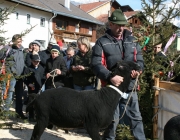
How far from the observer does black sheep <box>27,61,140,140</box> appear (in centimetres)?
434

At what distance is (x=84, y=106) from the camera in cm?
440

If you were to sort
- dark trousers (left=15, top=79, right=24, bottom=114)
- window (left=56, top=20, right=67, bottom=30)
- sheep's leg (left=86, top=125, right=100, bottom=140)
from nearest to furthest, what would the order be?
sheep's leg (left=86, top=125, right=100, bottom=140)
dark trousers (left=15, top=79, right=24, bottom=114)
window (left=56, top=20, right=67, bottom=30)

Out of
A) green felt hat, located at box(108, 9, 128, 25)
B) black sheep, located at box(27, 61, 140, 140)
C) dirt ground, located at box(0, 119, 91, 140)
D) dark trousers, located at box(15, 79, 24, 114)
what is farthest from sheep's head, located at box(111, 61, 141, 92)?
dark trousers, located at box(15, 79, 24, 114)

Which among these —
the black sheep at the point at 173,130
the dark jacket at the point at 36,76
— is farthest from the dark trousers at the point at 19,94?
the black sheep at the point at 173,130

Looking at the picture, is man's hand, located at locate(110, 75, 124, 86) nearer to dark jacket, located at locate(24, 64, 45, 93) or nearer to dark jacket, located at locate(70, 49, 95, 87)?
dark jacket, located at locate(70, 49, 95, 87)

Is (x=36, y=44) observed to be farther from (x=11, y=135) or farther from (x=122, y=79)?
(x=122, y=79)

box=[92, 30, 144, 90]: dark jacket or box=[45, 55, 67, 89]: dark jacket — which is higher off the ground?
box=[92, 30, 144, 90]: dark jacket

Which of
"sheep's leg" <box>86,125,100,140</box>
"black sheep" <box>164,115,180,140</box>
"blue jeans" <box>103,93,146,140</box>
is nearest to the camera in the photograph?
"black sheep" <box>164,115,180,140</box>

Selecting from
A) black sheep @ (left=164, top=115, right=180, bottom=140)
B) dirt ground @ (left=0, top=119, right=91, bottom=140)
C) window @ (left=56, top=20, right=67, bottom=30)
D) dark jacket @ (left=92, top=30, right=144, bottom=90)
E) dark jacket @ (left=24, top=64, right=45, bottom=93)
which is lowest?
dirt ground @ (left=0, top=119, right=91, bottom=140)

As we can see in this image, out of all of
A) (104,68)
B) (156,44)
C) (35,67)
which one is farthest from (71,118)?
(35,67)

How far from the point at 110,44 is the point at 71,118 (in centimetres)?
134

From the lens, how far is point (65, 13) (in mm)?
34000

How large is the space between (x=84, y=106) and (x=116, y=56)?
97cm

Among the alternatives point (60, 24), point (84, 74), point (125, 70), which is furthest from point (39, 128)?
point (60, 24)
